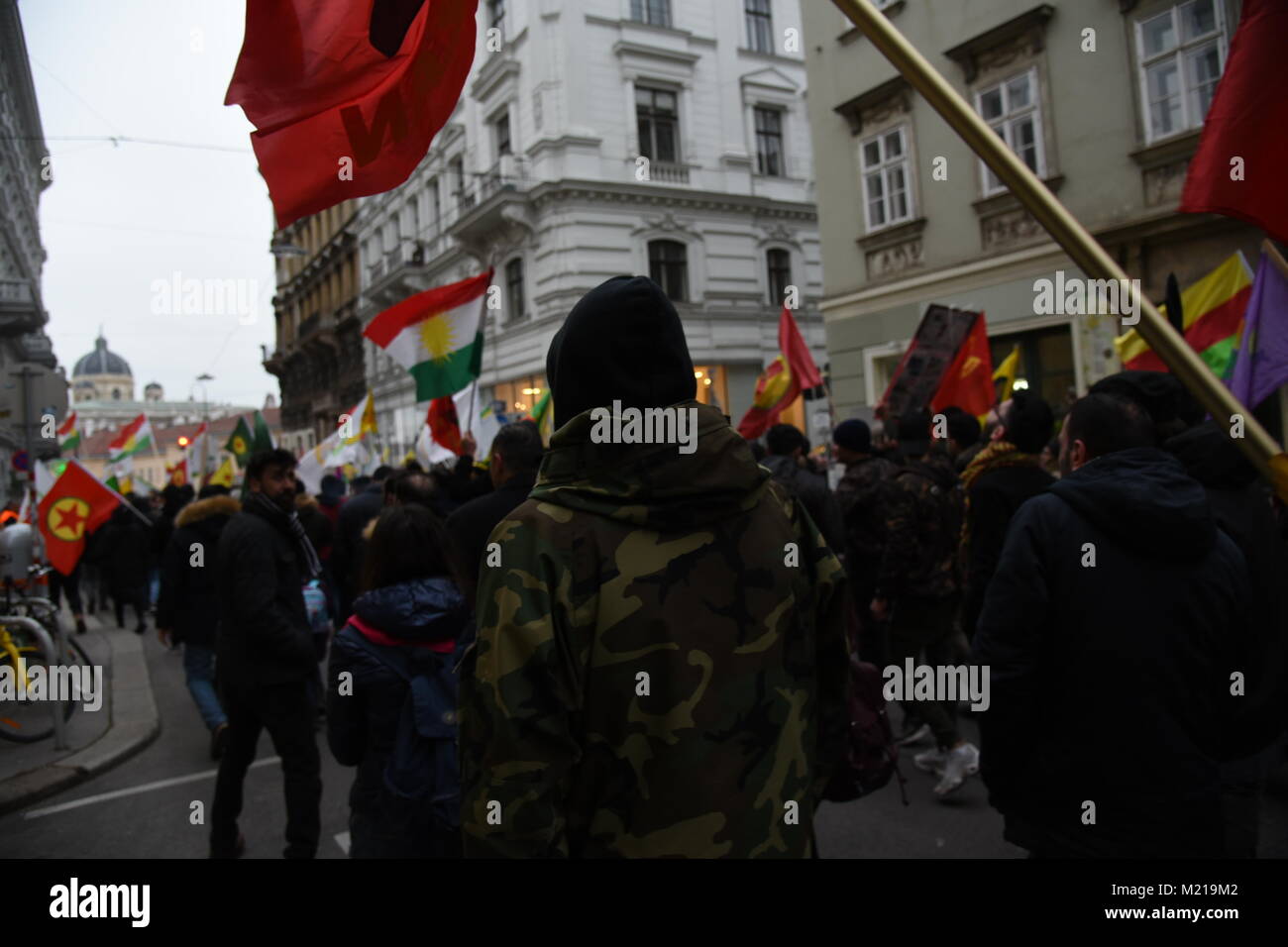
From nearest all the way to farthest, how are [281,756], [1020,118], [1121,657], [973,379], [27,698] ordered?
[1121,657] → [281,756] → [27,698] → [973,379] → [1020,118]

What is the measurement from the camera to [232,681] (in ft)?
13.4

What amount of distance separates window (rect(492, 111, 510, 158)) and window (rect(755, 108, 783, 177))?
7.62m

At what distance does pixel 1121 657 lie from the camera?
223 cm

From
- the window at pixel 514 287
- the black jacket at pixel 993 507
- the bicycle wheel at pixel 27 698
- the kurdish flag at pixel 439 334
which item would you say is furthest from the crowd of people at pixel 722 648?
the window at pixel 514 287

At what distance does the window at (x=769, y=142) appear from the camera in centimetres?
2636

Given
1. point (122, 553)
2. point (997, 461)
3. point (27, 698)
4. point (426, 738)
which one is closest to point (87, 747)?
point (27, 698)

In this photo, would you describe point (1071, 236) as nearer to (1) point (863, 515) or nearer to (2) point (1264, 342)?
(2) point (1264, 342)

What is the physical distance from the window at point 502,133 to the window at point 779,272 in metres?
8.56

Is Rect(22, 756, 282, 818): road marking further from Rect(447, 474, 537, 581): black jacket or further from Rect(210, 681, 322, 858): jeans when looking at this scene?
Rect(447, 474, 537, 581): black jacket

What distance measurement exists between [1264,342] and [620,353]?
317cm

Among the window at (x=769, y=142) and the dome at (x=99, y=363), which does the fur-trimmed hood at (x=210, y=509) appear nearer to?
the window at (x=769, y=142)

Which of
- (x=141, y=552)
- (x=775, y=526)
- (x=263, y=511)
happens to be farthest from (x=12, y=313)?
(x=775, y=526)

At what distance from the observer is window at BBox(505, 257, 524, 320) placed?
79.8 ft

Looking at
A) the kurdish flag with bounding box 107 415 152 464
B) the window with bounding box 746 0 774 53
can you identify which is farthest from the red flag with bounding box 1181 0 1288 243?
the window with bounding box 746 0 774 53
